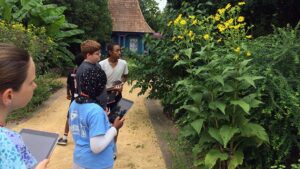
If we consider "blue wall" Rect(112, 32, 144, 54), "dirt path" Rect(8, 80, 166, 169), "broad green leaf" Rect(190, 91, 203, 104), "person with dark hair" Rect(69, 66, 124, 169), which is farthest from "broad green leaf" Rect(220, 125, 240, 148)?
"blue wall" Rect(112, 32, 144, 54)

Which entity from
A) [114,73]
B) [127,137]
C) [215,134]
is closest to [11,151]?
[215,134]

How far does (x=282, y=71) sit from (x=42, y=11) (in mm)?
12056

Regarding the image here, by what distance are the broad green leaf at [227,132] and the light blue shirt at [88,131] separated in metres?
1.12

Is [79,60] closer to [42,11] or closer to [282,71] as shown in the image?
[282,71]

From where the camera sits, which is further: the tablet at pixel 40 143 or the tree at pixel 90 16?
the tree at pixel 90 16

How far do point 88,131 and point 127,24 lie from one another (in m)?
28.9

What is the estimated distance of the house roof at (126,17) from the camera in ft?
104

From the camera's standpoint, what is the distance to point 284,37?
5.09m

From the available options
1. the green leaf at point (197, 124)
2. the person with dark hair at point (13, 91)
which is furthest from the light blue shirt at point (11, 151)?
the green leaf at point (197, 124)

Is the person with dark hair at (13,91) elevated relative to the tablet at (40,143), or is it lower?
elevated

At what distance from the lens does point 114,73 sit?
6586 mm

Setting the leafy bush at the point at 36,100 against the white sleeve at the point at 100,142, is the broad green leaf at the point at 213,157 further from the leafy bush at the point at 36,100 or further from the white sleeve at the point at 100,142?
the leafy bush at the point at 36,100

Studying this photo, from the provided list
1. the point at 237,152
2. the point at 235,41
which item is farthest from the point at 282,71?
the point at 237,152

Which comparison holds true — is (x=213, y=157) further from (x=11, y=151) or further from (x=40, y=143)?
(x=11, y=151)
